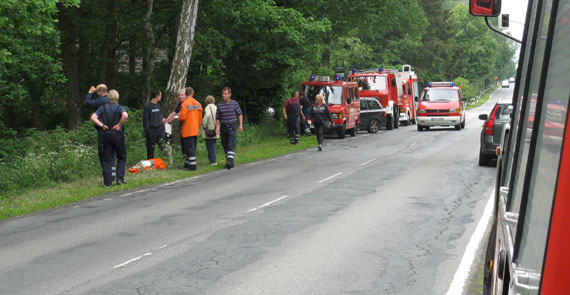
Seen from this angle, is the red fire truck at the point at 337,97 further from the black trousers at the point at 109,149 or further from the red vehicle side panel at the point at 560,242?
the red vehicle side panel at the point at 560,242

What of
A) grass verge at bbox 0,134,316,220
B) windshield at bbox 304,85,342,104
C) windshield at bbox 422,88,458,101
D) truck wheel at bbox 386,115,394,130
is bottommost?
truck wheel at bbox 386,115,394,130

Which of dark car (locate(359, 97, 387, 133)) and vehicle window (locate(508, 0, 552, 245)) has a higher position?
vehicle window (locate(508, 0, 552, 245))

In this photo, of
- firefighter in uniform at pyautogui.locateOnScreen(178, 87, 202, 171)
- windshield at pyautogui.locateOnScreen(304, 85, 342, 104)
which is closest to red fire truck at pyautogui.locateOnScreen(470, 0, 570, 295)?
firefighter in uniform at pyautogui.locateOnScreen(178, 87, 202, 171)

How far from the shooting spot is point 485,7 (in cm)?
516

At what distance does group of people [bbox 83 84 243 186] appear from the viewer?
1500 cm

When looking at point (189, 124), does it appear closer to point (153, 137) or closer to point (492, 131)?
point (153, 137)

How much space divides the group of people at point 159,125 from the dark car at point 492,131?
590 centimetres

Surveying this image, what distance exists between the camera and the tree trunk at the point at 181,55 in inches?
820

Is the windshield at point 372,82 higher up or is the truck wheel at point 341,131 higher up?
the windshield at point 372,82

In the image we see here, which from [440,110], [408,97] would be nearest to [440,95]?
[440,110]

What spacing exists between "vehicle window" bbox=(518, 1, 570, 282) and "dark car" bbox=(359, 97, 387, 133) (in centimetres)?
3395

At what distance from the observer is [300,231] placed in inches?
378

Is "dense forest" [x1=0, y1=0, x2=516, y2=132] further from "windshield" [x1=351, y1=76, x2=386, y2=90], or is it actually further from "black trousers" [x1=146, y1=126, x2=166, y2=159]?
"windshield" [x1=351, y1=76, x2=386, y2=90]

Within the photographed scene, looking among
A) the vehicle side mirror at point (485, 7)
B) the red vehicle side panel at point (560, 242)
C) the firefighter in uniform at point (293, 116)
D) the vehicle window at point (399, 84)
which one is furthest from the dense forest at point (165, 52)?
the red vehicle side panel at point (560, 242)
